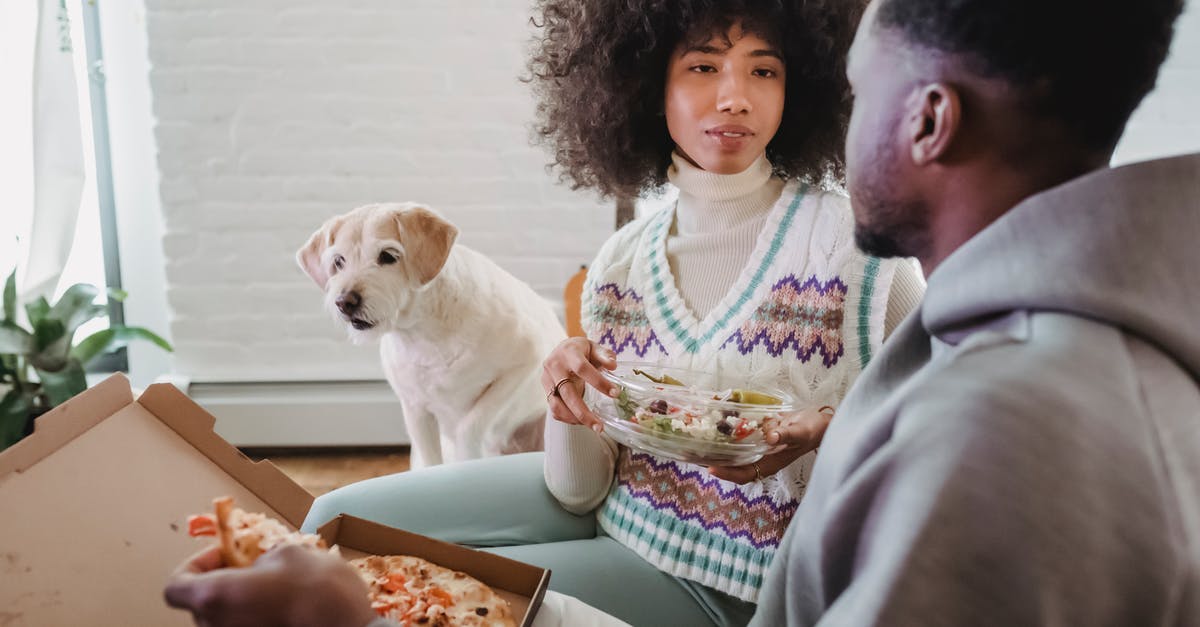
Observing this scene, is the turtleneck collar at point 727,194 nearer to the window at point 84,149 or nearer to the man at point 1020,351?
the man at point 1020,351

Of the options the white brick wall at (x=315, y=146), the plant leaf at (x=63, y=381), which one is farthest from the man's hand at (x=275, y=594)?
the plant leaf at (x=63, y=381)

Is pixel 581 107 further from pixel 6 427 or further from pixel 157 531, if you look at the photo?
pixel 6 427

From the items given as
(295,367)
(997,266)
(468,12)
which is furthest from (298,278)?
(997,266)

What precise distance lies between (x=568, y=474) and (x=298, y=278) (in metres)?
1.67

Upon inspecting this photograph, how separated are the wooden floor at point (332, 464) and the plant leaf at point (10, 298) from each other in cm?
79

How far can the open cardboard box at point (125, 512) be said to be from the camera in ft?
2.30

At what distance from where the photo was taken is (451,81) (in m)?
2.40

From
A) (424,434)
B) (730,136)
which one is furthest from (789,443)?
(424,434)

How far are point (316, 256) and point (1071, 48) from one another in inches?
59.3

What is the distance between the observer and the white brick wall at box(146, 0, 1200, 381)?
2.36m

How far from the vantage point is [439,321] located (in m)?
1.67

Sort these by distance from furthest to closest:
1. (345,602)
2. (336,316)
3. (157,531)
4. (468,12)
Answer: (468,12), (336,316), (157,531), (345,602)

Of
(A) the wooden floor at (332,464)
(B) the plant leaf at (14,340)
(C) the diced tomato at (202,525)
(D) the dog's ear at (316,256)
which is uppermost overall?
(C) the diced tomato at (202,525)

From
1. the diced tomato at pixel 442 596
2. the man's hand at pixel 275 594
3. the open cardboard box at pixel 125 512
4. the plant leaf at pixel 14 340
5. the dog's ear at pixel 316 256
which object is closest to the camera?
the man's hand at pixel 275 594
